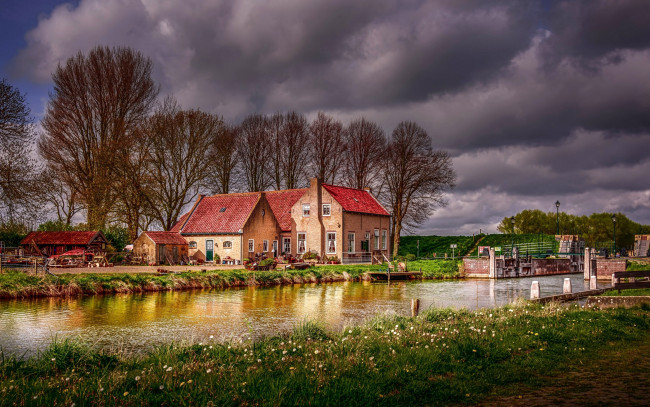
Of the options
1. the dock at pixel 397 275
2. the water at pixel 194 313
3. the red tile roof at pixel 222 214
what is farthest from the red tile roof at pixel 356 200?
the water at pixel 194 313

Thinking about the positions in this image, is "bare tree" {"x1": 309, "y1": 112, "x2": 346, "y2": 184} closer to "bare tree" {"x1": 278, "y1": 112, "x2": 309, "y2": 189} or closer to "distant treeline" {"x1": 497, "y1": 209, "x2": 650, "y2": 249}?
"bare tree" {"x1": 278, "y1": 112, "x2": 309, "y2": 189}

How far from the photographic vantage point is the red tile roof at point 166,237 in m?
41.2

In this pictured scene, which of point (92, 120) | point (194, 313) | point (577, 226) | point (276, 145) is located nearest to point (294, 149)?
point (276, 145)

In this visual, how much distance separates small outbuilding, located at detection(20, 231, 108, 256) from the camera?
39094 mm

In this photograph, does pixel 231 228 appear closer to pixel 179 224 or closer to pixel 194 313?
pixel 179 224

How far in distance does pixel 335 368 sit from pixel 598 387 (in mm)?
3975

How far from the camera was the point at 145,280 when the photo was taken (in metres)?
28.0

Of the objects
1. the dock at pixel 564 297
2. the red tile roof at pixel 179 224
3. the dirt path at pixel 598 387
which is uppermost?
the red tile roof at pixel 179 224

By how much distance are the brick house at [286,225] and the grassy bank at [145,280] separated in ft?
24.6

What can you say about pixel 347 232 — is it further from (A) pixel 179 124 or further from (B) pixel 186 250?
(A) pixel 179 124

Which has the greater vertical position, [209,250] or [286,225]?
[286,225]

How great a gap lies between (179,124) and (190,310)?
29591mm

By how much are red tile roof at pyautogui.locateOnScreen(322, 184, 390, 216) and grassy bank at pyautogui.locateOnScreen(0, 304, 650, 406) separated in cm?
3451

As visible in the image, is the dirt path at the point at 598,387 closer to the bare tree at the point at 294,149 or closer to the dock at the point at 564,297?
the dock at the point at 564,297
